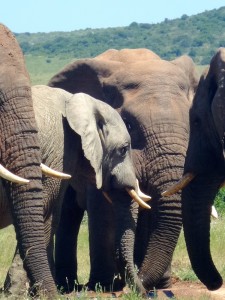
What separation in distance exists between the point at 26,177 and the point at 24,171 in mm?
42

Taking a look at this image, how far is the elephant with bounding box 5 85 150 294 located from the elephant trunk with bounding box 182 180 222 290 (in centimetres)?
130

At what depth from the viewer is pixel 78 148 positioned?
10062mm

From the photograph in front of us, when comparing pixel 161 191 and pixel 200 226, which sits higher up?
pixel 200 226

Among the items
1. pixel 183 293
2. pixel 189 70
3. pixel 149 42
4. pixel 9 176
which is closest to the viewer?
pixel 9 176

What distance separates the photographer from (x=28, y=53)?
87.1 metres

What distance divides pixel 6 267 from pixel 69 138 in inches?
103

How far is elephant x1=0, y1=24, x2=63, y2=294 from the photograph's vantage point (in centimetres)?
754

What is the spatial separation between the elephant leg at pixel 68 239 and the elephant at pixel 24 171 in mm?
4029

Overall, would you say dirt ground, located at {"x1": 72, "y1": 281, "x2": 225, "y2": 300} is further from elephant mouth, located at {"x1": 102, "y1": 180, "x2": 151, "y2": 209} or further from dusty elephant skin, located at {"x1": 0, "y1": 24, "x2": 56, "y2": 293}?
dusty elephant skin, located at {"x1": 0, "y1": 24, "x2": 56, "y2": 293}

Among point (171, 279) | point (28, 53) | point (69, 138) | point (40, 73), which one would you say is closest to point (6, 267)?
point (171, 279)

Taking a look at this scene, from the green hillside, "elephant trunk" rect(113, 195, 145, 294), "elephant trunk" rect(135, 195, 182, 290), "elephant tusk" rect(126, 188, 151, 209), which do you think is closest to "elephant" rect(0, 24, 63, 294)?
"elephant trunk" rect(113, 195, 145, 294)

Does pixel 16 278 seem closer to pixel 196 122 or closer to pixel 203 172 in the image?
pixel 203 172

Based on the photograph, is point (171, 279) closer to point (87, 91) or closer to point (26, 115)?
point (87, 91)

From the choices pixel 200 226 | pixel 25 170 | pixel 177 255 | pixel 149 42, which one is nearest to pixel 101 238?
pixel 177 255
